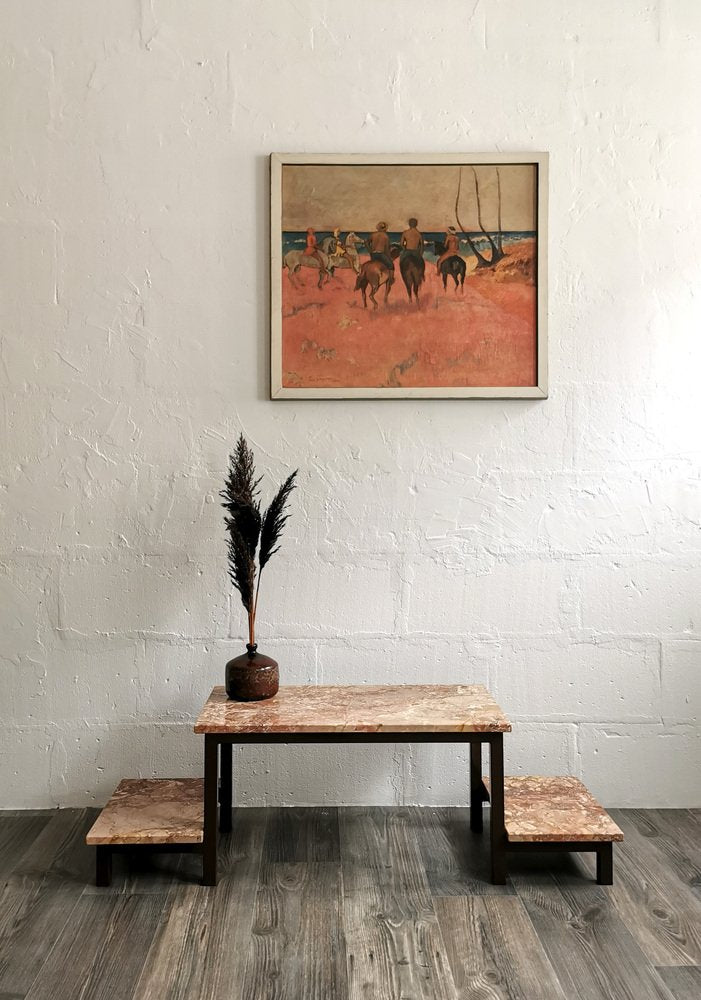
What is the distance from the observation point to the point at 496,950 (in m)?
2.04

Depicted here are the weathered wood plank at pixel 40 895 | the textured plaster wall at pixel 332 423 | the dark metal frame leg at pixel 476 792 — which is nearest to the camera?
the weathered wood plank at pixel 40 895

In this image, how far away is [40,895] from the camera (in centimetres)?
229

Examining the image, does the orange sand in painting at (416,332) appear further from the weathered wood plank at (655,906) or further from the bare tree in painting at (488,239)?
the weathered wood plank at (655,906)

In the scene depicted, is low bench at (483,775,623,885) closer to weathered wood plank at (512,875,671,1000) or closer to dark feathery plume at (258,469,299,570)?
weathered wood plank at (512,875,671,1000)

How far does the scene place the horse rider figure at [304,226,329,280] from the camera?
282cm

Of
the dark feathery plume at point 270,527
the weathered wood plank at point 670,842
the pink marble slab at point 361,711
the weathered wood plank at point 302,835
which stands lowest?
the weathered wood plank at point 670,842

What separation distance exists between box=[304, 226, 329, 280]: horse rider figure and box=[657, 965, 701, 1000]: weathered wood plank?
2121mm

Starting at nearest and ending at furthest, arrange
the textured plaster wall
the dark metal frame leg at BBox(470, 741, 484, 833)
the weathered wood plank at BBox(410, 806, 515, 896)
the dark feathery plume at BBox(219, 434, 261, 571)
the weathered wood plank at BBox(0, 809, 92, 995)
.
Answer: the weathered wood plank at BBox(0, 809, 92, 995) → the weathered wood plank at BBox(410, 806, 515, 896) → the dark feathery plume at BBox(219, 434, 261, 571) → the dark metal frame leg at BBox(470, 741, 484, 833) → the textured plaster wall

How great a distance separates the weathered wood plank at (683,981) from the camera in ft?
6.14

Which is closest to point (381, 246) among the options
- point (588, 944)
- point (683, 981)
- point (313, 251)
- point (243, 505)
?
point (313, 251)

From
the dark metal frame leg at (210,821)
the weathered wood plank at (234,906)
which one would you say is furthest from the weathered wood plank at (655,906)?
the dark metal frame leg at (210,821)

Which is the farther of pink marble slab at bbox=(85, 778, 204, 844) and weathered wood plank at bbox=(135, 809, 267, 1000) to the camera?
pink marble slab at bbox=(85, 778, 204, 844)

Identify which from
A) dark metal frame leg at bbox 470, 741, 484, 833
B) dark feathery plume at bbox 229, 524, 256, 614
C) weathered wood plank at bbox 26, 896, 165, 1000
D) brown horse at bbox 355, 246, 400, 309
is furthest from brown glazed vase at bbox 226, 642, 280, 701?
brown horse at bbox 355, 246, 400, 309

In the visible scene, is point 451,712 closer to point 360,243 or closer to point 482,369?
point 482,369
